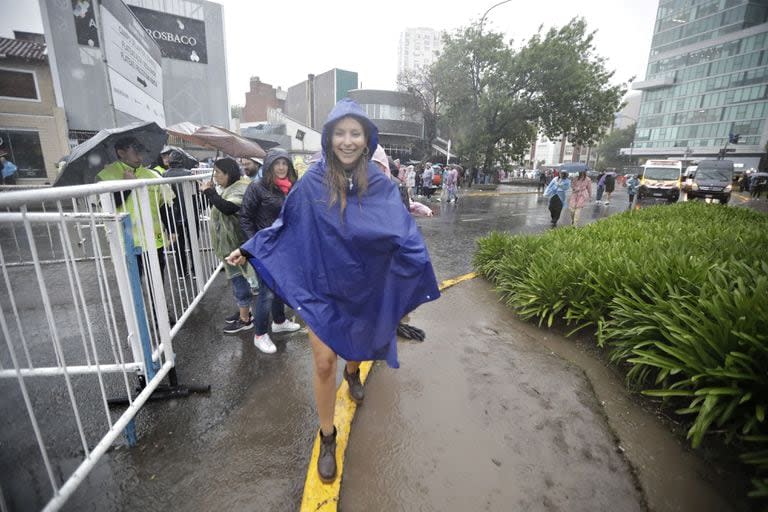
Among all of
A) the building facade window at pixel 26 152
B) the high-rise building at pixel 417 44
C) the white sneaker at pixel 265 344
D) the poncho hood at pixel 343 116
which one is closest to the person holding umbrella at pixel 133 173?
the white sneaker at pixel 265 344

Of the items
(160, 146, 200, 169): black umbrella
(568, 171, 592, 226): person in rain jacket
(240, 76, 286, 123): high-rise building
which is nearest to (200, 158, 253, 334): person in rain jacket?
(160, 146, 200, 169): black umbrella

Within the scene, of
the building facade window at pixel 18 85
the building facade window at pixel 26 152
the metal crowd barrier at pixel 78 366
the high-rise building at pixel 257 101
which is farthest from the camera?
the high-rise building at pixel 257 101

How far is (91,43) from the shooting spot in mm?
3672

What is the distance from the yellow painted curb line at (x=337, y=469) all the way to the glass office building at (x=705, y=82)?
220ft

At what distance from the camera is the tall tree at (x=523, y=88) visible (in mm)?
23141

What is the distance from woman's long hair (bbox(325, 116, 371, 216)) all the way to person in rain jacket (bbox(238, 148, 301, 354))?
4.05ft

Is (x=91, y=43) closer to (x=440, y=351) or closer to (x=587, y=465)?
(x=440, y=351)

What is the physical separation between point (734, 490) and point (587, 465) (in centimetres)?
69

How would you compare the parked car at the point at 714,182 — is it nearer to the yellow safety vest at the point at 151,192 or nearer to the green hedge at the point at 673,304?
the green hedge at the point at 673,304

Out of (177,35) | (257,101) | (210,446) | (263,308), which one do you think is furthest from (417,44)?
(210,446)

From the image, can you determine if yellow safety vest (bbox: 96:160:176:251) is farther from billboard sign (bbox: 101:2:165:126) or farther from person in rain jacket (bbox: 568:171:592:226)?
person in rain jacket (bbox: 568:171:592:226)

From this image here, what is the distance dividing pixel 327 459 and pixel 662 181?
20036 millimetres

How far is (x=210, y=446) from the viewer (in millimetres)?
2248

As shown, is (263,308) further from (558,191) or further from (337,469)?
(558,191)
